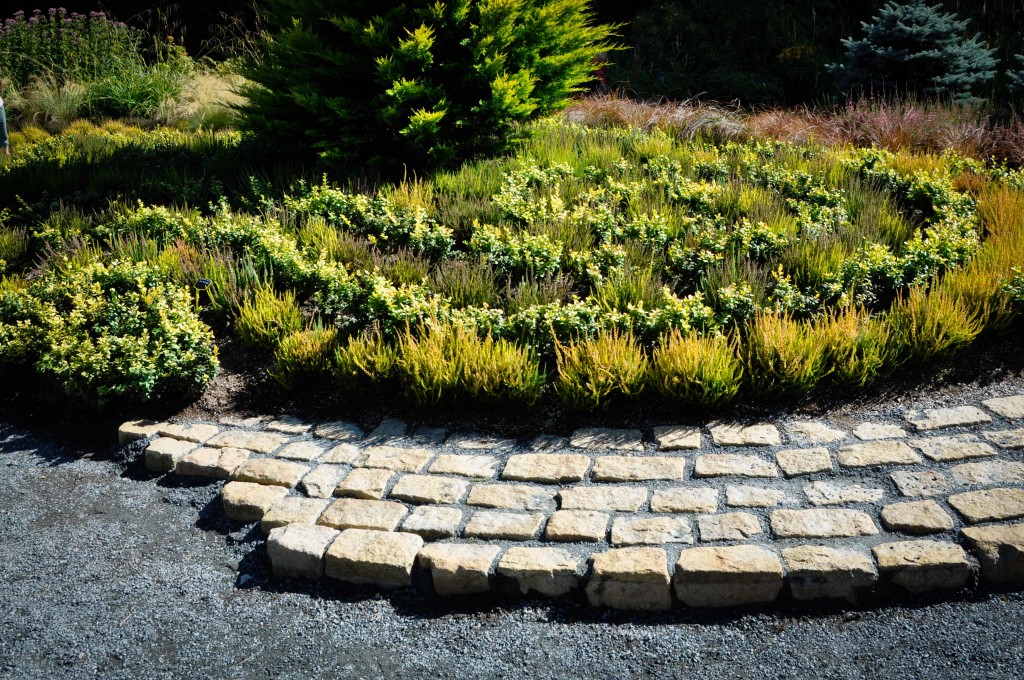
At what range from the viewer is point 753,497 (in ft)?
10.8

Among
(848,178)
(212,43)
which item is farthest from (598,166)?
(212,43)

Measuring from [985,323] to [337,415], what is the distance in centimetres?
363

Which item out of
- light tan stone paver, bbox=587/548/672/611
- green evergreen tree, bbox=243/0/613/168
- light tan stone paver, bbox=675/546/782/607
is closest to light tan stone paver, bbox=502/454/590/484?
light tan stone paver, bbox=587/548/672/611

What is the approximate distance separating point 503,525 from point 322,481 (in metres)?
0.94

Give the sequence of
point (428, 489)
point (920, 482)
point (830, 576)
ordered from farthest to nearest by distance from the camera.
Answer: point (428, 489), point (920, 482), point (830, 576)

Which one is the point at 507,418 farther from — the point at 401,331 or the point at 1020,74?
the point at 1020,74

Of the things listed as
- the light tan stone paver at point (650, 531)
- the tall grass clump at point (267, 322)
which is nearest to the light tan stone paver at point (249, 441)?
the tall grass clump at point (267, 322)

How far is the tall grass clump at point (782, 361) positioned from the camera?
3850 mm

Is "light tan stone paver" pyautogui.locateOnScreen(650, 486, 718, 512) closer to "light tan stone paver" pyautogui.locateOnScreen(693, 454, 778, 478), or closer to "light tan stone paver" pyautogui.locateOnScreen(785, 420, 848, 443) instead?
"light tan stone paver" pyautogui.locateOnScreen(693, 454, 778, 478)

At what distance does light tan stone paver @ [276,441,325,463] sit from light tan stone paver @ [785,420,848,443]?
234 centimetres

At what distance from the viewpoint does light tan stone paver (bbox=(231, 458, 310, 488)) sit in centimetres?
360

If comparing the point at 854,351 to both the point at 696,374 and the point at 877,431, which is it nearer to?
the point at 877,431

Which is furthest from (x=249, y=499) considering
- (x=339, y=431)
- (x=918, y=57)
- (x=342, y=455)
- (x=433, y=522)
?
(x=918, y=57)

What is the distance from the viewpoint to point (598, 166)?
7098 millimetres
